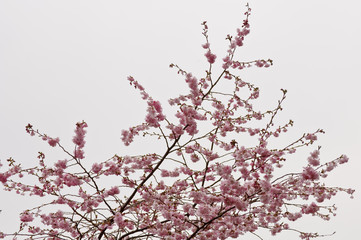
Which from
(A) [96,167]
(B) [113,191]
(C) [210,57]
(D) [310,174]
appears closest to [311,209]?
(D) [310,174]

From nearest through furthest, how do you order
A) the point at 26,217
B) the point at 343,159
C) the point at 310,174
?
the point at 310,174, the point at 343,159, the point at 26,217

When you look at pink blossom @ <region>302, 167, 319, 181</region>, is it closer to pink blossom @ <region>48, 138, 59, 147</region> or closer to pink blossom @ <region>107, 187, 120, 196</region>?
pink blossom @ <region>107, 187, 120, 196</region>

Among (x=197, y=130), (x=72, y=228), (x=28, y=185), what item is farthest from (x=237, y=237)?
(x=28, y=185)

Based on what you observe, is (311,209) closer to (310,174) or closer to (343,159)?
(343,159)

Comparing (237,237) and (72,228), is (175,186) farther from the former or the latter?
(72,228)

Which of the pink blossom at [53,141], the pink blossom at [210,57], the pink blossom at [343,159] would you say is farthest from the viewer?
the pink blossom at [210,57]

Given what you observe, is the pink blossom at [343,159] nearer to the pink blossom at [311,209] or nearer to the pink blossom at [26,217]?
the pink blossom at [311,209]

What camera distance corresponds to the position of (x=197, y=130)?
4609 millimetres

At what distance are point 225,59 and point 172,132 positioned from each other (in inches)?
68.4

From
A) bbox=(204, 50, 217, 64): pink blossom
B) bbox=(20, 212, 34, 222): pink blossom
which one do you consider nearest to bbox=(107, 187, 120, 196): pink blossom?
bbox=(20, 212, 34, 222): pink blossom

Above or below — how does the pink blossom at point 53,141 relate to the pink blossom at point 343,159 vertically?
above

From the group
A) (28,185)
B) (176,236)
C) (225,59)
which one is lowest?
(176,236)

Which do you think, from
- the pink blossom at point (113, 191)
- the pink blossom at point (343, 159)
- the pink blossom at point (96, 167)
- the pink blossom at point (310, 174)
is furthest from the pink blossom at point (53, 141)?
the pink blossom at point (343, 159)

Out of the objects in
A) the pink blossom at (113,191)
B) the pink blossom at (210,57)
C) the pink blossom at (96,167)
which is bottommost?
the pink blossom at (113,191)
